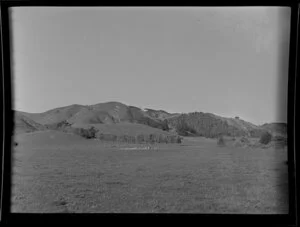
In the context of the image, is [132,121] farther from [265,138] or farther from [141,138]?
[265,138]

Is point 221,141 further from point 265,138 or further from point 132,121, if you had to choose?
point 132,121

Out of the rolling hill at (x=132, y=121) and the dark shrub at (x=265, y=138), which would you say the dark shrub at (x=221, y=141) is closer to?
the rolling hill at (x=132, y=121)

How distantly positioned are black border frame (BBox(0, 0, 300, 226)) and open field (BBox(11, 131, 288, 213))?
0.09 ft

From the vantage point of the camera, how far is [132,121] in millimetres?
1959

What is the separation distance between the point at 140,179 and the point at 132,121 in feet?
0.89

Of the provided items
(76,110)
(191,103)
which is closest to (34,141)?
(76,110)

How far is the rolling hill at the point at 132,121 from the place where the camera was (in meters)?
1.93
